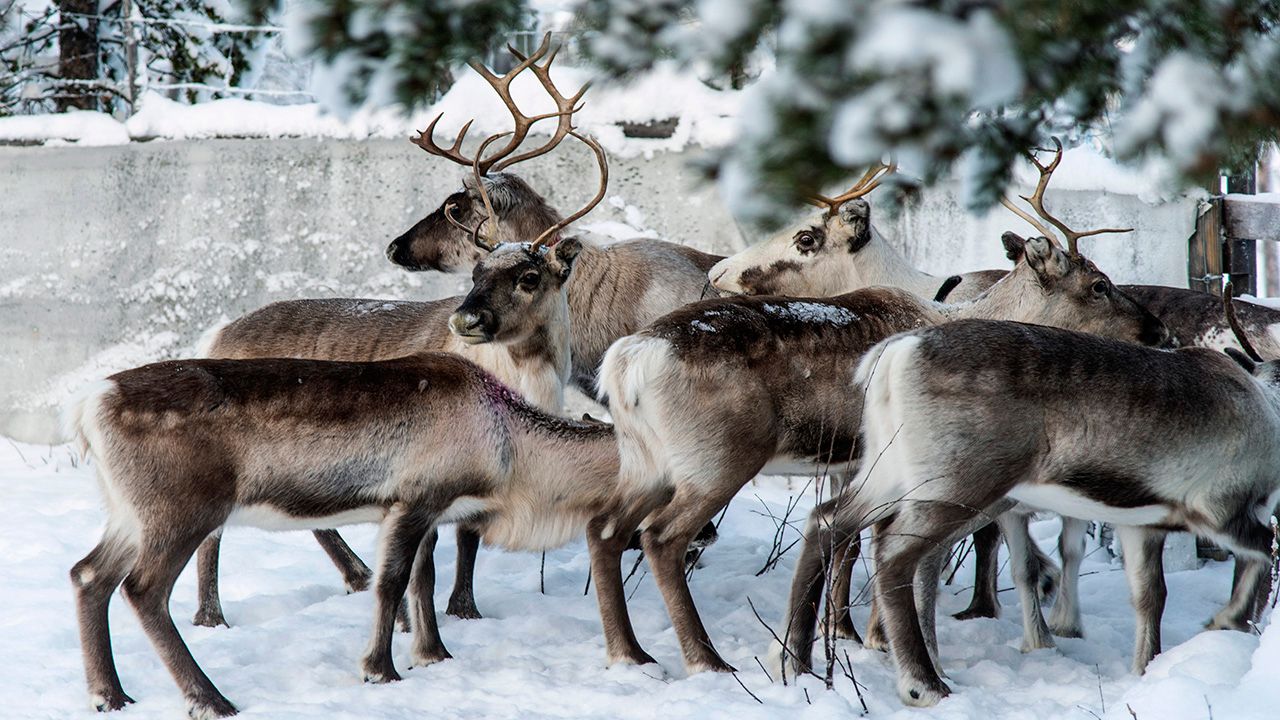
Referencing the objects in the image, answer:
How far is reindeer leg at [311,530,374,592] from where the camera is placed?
5762 mm

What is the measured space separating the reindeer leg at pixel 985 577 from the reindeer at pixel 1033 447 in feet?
3.12

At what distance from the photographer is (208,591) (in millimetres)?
5234

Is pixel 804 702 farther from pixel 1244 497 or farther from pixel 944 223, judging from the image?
pixel 944 223

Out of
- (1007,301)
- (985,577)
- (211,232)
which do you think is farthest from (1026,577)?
(211,232)

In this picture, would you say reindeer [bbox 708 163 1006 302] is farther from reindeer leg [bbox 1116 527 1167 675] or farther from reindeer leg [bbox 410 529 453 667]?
reindeer leg [bbox 410 529 453 667]

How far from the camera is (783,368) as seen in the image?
460 centimetres

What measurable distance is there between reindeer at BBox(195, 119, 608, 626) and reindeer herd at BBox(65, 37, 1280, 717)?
0.02m

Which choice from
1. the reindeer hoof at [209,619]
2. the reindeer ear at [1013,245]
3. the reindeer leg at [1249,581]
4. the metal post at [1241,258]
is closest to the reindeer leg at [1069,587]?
the reindeer leg at [1249,581]

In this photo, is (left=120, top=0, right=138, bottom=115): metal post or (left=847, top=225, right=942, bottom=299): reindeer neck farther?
(left=120, top=0, right=138, bottom=115): metal post

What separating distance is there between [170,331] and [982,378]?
669cm

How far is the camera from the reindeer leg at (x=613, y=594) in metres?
4.51

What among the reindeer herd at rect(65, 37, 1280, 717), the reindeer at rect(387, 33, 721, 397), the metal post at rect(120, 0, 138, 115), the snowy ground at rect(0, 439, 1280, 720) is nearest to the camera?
the snowy ground at rect(0, 439, 1280, 720)

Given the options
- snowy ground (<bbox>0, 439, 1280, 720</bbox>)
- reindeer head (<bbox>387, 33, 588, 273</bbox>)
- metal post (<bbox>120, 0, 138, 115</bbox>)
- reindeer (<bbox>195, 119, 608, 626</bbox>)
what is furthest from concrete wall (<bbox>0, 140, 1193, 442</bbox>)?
snowy ground (<bbox>0, 439, 1280, 720</bbox>)

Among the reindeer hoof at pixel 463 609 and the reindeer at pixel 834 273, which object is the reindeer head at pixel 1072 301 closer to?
the reindeer at pixel 834 273
